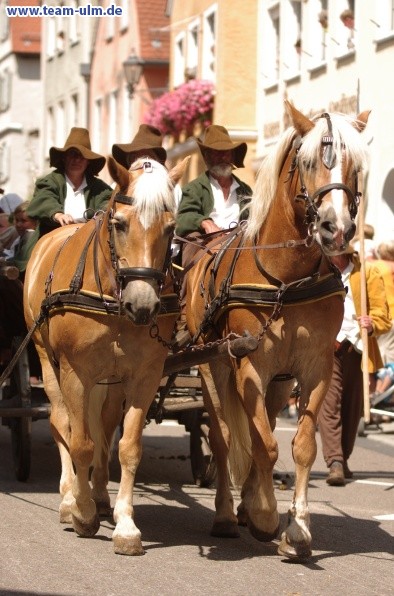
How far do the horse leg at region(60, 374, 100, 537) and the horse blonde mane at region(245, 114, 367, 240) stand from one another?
1.30 meters

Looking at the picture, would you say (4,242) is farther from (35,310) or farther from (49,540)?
(49,540)

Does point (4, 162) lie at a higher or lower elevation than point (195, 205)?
higher

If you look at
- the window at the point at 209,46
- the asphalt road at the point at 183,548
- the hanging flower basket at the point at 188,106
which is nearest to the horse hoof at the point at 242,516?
the asphalt road at the point at 183,548

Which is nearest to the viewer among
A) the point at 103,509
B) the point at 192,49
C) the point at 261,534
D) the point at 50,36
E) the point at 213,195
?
the point at 261,534

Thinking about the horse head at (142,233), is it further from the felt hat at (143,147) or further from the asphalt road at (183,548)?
the felt hat at (143,147)

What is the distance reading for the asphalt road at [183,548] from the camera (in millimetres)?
7801

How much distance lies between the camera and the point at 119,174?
8469mm

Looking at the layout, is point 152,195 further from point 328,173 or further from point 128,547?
point 128,547

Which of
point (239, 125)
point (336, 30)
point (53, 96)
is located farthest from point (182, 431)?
point (53, 96)

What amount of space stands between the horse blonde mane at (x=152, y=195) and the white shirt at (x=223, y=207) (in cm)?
259

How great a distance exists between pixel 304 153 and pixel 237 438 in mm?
2138

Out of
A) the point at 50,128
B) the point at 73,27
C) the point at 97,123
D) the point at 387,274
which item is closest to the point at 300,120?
the point at 387,274

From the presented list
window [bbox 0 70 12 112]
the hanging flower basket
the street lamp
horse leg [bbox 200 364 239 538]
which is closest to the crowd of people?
horse leg [bbox 200 364 239 538]

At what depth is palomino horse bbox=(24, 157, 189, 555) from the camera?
27.4 feet
